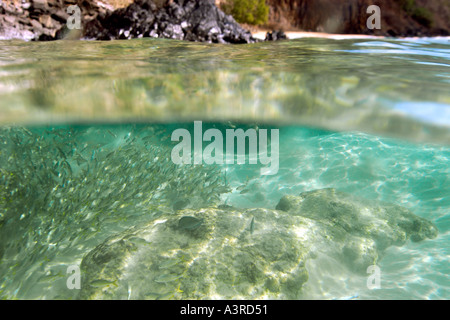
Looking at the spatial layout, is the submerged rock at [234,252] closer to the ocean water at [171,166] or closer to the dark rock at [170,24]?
the ocean water at [171,166]

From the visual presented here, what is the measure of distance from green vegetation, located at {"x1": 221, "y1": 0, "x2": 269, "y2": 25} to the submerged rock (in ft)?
58.2

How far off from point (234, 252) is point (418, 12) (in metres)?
28.5

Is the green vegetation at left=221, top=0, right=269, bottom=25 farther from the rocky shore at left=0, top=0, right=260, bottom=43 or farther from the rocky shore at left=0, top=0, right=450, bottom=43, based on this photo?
the rocky shore at left=0, top=0, right=260, bottom=43

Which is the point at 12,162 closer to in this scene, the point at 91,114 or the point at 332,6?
the point at 91,114

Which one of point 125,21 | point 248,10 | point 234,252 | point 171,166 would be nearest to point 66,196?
point 171,166

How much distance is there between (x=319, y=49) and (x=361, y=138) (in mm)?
5513

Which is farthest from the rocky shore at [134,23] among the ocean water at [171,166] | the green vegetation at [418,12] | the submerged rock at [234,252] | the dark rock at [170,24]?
the green vegetation at [418,12]

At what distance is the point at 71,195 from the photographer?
22.7 feet

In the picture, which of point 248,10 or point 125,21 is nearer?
point 125,21

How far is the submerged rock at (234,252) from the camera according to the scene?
4.97 meters

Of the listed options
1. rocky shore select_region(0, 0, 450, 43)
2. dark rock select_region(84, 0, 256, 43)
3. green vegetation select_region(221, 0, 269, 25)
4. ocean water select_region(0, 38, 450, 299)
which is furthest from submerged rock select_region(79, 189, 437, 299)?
green vegetation select_region(221, 0, 269, 25)

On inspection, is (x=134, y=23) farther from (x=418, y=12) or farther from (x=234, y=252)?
(x=418, y=12)

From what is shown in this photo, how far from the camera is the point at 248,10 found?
21.8 m
